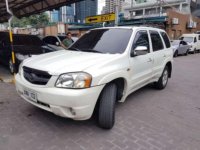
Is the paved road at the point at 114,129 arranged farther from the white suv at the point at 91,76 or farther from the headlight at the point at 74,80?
the headlight at the point at 74,80

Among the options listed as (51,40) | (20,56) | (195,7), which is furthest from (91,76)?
(195,7)

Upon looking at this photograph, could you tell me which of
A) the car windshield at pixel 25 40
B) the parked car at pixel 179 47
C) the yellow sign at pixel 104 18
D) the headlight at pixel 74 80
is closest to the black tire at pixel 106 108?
the headlight at pixel 74 80

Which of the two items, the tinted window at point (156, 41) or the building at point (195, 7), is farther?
the building at point (195, 7)

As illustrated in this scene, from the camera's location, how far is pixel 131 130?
3438 mm

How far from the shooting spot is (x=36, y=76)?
317cm

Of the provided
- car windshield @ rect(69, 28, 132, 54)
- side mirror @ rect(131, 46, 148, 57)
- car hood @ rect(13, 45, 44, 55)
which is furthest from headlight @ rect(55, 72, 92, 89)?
car hood @ rect(13, 45, 44, 55)

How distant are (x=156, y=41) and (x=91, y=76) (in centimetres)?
299

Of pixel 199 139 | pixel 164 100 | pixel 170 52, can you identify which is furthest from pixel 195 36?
pixel 199 139

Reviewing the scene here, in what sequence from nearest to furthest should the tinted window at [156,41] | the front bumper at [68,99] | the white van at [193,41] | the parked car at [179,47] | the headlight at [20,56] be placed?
the front bumper at [68,99] → the tinted window at [156,41] → the headlight at [20,56] → the parked car at [179,47] → the white van at [193,41]

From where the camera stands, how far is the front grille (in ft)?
9.93

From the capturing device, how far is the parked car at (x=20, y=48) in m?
7.15

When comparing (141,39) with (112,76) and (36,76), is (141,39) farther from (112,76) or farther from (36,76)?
(36,76)

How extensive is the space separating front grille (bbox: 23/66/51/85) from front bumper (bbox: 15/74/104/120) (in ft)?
0.28

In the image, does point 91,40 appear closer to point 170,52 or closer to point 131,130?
point 131,130
